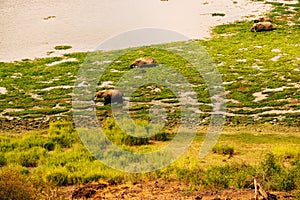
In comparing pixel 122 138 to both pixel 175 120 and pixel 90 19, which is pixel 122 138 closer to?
pixel 175 120

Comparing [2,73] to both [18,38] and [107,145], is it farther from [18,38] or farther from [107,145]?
[107,145]

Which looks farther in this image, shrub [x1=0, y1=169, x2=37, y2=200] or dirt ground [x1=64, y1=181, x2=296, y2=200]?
dirt ground [x1=64, y1=181, x2=296, y2=200]

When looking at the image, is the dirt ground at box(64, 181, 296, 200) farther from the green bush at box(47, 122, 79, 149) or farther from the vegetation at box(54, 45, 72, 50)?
the vegetation at box(54, 45, 72, 50)

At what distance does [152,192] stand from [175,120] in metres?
6.87

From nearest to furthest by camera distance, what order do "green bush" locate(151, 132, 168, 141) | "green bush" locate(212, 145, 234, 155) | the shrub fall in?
the shrub, "green bush" locate(212, 145, 234, 155), "green bush" locate(151, 132, 168, 141)

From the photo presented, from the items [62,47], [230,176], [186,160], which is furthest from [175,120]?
[62,47]

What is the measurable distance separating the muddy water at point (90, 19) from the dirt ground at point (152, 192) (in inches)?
682

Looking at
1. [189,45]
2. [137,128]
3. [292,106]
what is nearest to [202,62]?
[189,45]

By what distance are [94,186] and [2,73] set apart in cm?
1416

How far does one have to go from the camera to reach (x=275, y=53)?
1036 inches

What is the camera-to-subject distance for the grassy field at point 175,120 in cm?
1333

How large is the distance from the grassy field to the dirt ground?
37 cm

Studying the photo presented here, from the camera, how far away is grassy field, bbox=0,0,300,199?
13.3 metres

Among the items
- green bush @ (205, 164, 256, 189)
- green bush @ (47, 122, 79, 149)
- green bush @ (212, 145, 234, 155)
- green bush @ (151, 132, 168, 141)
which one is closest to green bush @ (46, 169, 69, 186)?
green bush @ (47, 122, 79, 149)
